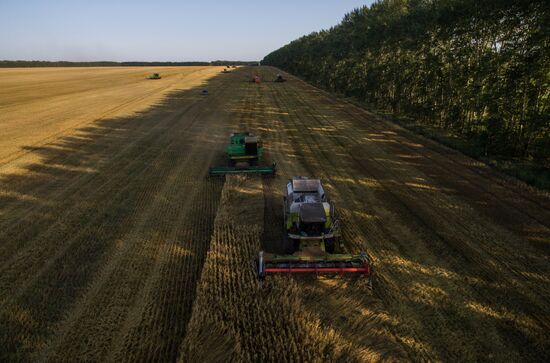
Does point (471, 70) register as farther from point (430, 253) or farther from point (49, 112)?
point (49, 112)

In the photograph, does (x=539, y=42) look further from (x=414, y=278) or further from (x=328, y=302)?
(x=328, y=302)

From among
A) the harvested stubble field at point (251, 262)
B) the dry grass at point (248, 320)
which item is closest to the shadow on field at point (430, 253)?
the harvested stubble field at point (251, 262)

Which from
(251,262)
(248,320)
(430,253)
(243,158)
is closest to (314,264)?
(251,262)

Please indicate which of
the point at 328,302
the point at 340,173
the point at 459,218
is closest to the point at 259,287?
the point at 328,302

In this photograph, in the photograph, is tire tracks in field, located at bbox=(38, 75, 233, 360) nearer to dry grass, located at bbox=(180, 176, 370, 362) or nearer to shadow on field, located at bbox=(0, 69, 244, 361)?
shadow on field, located at bbox=(0, 69, 244, 361)

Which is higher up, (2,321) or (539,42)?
(539,42)

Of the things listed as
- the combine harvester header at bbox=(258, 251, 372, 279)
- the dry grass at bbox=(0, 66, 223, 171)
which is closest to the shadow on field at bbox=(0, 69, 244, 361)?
the combine harvester header at bbox=(258, 251, 372, 279)
